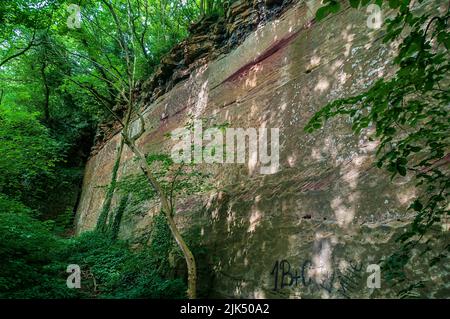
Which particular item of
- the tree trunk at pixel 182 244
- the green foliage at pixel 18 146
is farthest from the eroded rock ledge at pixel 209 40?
the tree trunk at pixel 182 244

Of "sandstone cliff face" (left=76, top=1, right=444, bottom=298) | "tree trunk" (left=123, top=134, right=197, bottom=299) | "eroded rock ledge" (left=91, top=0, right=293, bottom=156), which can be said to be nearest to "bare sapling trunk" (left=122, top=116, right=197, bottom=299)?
"tree trunk" (left=123, top=134, right=197, bottom=299)

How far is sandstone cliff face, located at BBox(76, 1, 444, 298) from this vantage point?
149 inches

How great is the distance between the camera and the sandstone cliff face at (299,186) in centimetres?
378

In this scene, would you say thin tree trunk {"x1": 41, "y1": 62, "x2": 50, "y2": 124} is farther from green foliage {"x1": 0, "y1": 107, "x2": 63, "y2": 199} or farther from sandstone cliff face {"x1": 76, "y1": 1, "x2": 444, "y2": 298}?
sandstone cliff face {"x1": 76, "y1": 1, "x2": 444, "y2": 298}

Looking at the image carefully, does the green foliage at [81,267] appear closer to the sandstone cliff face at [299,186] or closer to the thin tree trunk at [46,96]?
the sandstone cliff face at [299,186]

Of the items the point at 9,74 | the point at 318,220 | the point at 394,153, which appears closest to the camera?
the point at 394,153

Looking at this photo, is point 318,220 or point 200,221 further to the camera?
point 200,221

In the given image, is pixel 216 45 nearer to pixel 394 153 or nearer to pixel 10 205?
pixel 10 205

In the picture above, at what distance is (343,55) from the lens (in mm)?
4797

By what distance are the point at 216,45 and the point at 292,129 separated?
4545 millimetres

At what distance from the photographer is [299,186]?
15.6 ft

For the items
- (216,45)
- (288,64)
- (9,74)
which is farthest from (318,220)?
(9,74)

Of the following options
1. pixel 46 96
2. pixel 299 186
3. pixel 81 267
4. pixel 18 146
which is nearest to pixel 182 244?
pixel 299 186

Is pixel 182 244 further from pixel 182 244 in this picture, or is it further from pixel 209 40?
pixel 209 40
